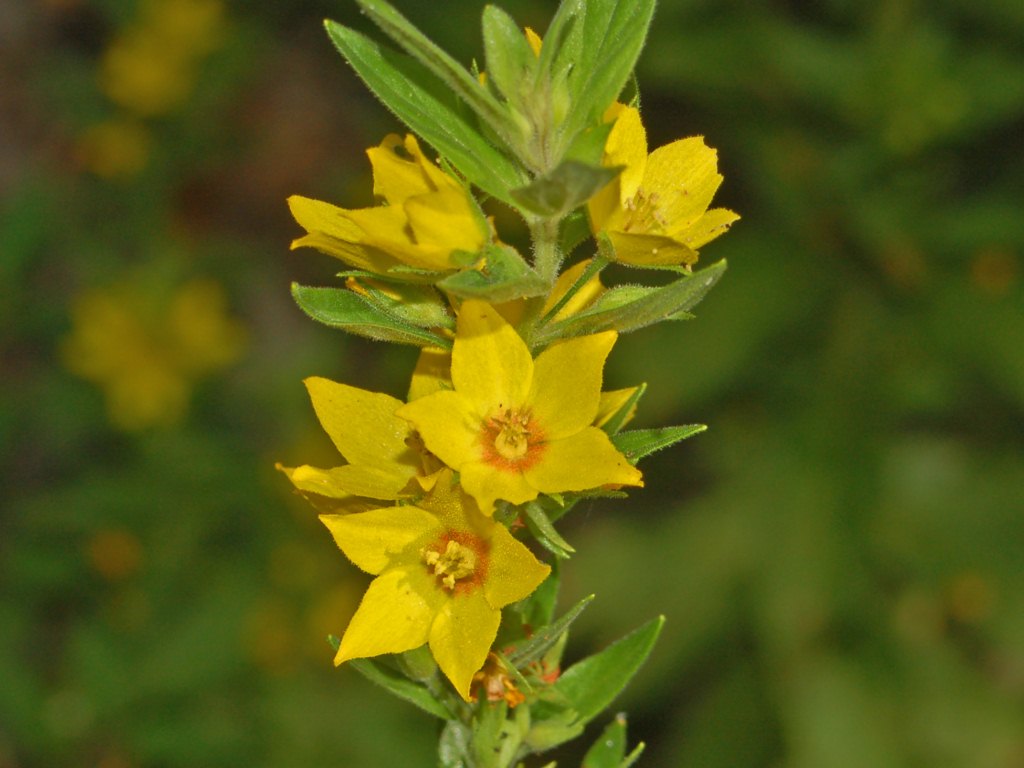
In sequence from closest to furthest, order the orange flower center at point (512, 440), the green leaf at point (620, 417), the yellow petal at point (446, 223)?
the yellow petal at point (446, 223) → the orange flower center at point (512, 440) → the green leaf at point (620, 417)

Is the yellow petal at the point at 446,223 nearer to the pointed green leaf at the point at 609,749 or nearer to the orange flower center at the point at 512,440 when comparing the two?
the orange flower center at the point at 512,440

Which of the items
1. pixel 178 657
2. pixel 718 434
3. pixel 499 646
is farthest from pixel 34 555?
pixel 499 646

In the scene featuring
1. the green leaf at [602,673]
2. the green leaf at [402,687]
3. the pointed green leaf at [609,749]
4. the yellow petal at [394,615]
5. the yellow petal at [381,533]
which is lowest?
the pointed green leaf at [609,749]

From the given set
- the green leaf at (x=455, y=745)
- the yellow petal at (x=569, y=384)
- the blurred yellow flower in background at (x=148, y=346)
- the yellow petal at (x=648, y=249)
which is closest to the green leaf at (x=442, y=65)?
the yellow petal at (x=648, y=249)

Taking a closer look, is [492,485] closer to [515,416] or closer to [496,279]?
[515,416]

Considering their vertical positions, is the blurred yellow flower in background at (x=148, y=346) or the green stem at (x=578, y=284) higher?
the green stem at (x=578, y=284)

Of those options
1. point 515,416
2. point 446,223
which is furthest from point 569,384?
point 446,223

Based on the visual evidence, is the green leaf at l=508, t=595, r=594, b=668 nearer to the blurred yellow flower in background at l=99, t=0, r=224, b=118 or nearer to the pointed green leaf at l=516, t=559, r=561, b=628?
the pointed green leaf at l=516, t=559, r=561, b=628
